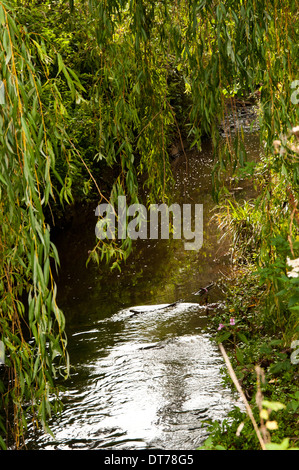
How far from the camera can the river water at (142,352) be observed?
3498mm

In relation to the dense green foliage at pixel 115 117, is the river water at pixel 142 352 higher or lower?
Answer: lower

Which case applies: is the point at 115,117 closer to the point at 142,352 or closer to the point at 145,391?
the point at 145,391

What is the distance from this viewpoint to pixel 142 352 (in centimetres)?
467

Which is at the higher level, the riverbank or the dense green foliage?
the dense green foliage

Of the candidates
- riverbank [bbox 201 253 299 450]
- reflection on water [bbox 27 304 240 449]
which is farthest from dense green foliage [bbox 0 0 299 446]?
reflection on water [bbox 27 304 240 449]

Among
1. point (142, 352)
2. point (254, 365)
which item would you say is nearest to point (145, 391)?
point (142, 352)

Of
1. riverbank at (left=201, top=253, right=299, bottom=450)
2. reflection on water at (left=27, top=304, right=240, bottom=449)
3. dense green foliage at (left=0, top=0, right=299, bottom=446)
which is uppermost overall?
dense green foliage at (left=0, top=0, right=299, bottom=446)

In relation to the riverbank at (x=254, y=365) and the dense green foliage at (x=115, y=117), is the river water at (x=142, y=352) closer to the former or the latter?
the riverbank at (x=254, y=365)

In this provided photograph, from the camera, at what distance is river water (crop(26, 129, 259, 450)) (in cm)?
350

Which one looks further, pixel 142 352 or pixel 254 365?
pixel 142 352

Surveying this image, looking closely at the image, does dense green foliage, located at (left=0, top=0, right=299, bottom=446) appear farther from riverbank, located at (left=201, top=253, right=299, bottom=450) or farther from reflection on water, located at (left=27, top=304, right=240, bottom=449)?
reflection on water, located at (left=27, top=304, right=240, bottom=449)

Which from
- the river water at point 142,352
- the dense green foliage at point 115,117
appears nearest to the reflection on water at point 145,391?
the river water at point 142,352

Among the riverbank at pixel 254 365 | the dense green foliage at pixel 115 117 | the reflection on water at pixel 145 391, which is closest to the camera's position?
the dense green foliage at pixel 115 117

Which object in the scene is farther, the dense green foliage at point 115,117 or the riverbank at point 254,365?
the riverbank at point 254,365
